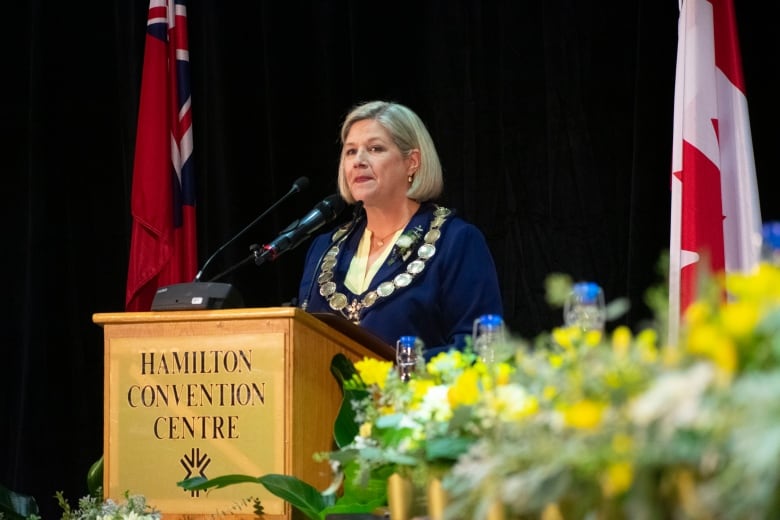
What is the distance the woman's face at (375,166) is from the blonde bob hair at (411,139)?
2cm

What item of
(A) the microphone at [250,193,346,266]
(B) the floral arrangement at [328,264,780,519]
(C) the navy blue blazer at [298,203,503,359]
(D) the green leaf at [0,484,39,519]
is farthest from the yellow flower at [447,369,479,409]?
(C) the navy blue blazer at [298,203,503,359]

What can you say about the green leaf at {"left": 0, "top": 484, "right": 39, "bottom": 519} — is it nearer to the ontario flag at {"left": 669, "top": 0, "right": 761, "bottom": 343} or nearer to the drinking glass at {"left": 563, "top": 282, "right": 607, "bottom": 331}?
the drinking glass at {"left": 563, "top": 282, "right": 607, "bottom": 331}

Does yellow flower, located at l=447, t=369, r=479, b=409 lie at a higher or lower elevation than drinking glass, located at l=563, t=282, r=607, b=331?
lower

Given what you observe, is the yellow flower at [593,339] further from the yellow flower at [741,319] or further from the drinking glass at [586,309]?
the yellow flower at [741,319]

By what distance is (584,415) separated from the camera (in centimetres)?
95

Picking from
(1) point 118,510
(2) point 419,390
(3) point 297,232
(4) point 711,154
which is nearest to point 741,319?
(2) point 419,390

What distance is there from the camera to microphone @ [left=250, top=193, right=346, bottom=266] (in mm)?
2799

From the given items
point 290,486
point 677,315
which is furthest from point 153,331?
point 677,315

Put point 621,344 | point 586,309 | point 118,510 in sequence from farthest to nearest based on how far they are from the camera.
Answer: point 118,510 → point 586,309 → point 621,344

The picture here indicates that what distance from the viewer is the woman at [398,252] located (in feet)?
10.5

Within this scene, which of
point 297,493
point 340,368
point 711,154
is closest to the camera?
point 297,493

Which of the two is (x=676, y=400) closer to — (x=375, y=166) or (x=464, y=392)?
(x=464, y=392)

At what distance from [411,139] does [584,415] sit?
264cm

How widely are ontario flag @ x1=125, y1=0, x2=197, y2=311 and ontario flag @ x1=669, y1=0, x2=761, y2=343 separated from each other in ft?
6.02
